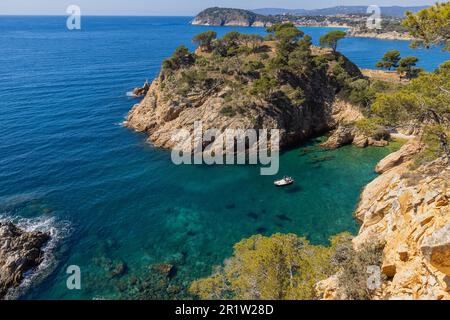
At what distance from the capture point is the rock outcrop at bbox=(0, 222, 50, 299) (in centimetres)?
2698

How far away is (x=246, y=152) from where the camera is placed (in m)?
48.9

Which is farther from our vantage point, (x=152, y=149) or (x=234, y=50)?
(x=234, y=50)

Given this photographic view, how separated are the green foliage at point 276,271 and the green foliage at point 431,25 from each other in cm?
1627

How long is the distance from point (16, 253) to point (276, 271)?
26630 millimetres

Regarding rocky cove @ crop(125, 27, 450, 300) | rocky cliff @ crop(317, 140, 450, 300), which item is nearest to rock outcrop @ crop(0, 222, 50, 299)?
rocky cove @ crop(125, 27, 450, 300)

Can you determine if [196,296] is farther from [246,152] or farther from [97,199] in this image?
[246,152]

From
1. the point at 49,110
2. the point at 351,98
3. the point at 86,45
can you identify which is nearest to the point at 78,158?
the point at 49,110

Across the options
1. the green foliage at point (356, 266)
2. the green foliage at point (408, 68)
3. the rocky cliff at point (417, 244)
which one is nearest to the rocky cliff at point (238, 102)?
the green foliage at point (408, 68)

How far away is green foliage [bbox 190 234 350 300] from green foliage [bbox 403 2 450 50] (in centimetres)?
1627

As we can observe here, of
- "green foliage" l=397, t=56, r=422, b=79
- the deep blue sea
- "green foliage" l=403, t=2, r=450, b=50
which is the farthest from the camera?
"green foliage" l=397, t=56, r=422, b=79

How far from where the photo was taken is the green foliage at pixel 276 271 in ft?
57.1

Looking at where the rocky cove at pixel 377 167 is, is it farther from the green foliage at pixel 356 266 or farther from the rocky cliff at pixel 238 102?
the green foliage at pixel 356 266

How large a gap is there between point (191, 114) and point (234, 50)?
71.1 ft

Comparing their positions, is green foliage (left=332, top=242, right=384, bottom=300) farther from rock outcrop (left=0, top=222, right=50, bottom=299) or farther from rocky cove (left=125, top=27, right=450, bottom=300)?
rock outcrop (left=0, top=222, right=50, bottom=299)
